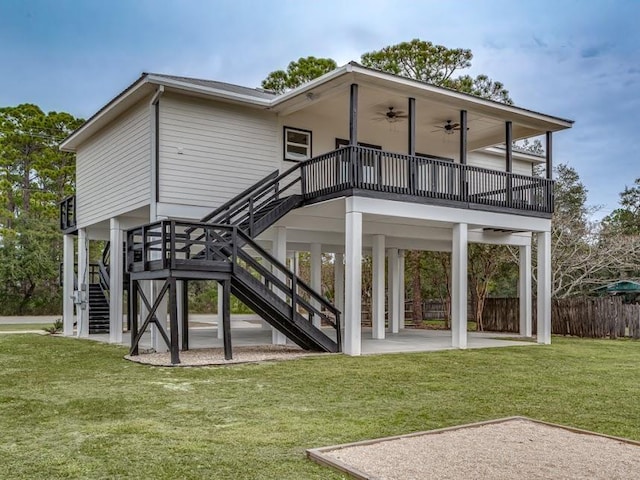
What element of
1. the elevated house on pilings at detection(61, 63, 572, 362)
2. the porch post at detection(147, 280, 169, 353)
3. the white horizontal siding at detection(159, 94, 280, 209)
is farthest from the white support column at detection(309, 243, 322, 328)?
the porch post at detection(147, 280, 169, 353)

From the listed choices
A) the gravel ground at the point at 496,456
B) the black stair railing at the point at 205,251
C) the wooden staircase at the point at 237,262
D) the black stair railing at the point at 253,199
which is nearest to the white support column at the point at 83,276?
the wooden staircase at the point at 237,262

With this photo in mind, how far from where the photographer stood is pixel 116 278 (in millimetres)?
16422

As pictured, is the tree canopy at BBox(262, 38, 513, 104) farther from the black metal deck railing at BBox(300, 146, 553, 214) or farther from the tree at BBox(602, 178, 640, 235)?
the black metal deck railing at BBox(300, 146, 553, 214)

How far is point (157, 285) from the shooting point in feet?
47.8

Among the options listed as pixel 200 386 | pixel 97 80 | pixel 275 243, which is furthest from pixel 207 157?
pixel 97 80

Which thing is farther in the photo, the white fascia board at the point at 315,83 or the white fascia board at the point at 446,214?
the white fascia board at the point at 446,214

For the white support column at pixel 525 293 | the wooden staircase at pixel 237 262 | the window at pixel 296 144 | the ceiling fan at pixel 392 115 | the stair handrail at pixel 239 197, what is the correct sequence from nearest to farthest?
the wooden staircase at pixel 237 262 < the stair handrail at pixel 239 197 < the ceiling fan at pixel 392 115 < the window at pixel 296 144 < the white support column at pixel 525 293

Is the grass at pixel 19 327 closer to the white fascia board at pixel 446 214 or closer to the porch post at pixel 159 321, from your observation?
the porch post at pixel 159 321

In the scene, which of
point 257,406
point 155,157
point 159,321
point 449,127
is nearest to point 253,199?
point 155,157

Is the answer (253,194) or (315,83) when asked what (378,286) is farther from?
(315,83)

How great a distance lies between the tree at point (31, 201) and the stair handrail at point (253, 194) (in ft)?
→ 78.0

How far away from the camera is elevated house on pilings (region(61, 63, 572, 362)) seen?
12.6 metres

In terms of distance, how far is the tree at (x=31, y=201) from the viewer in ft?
112

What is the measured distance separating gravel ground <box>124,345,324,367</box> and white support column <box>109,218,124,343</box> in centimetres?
389
